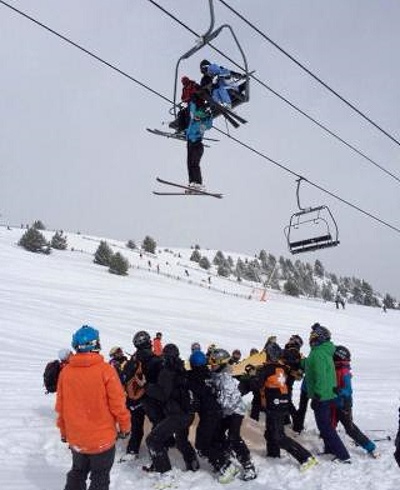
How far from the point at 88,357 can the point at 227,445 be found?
277cm

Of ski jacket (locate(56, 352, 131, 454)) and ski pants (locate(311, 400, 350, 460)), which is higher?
ski jacket (locate(56, 352, 131, 454))

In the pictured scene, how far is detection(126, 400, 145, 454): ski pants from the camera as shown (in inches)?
→ 265

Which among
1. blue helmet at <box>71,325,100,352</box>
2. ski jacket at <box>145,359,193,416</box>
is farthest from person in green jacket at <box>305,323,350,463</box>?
blue helmet at <box>71,325,100,352</box>

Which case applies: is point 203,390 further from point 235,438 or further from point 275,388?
point 275,388

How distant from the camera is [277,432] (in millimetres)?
6277

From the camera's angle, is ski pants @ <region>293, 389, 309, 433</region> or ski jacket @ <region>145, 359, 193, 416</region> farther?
ski pants @ <region>293, 389, 309, 433</region>

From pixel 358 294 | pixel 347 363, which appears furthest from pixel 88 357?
pixel 358 294

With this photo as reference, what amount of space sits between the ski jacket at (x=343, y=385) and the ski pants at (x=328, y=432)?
40 centimetres

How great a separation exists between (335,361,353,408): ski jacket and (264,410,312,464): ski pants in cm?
93

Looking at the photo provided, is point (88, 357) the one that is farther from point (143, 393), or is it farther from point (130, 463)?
point (130, 463)

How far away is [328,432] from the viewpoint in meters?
6.42

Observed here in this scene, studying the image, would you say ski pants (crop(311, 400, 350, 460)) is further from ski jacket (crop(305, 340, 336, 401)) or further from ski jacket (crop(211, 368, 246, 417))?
ski jacket (crop(211, 368, 246, 417))

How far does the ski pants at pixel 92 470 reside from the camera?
4.34m

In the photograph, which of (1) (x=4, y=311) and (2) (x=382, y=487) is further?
(1) (x=4, y=311)
